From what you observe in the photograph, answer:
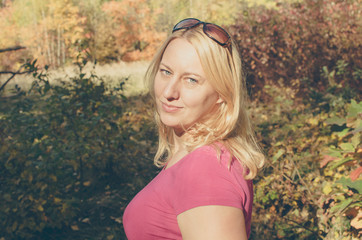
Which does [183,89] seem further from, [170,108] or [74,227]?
[74,227]

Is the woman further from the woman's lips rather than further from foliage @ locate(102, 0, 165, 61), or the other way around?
foliage @ locate(102, 0, 165, 61)

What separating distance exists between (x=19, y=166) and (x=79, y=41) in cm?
175

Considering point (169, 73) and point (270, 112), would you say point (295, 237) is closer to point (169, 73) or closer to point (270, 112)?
point (169, 73)

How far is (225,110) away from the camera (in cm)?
148

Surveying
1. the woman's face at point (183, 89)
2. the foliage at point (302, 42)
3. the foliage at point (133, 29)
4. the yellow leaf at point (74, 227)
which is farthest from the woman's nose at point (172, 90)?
the foliage at point (133, 29)

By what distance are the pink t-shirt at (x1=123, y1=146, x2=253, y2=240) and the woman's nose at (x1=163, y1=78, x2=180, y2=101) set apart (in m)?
0.25

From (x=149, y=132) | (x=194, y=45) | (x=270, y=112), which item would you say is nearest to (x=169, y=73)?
(x=194, y=45)

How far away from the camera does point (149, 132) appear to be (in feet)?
22.3

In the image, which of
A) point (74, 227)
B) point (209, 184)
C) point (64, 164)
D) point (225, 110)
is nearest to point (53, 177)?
point (74, 227)

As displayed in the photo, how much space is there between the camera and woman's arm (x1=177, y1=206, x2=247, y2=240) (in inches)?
40.9

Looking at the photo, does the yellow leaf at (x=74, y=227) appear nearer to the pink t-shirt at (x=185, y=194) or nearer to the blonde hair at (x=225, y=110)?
the pink t-shirt at (x=185, y=194)

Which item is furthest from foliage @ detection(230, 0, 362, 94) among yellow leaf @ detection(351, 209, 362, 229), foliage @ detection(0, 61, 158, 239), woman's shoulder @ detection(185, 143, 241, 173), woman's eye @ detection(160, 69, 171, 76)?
woman's shoulder @ detection(185, 143, 241, 173)

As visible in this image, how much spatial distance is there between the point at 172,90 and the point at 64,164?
353cm

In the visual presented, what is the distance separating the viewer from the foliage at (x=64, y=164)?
347cm
